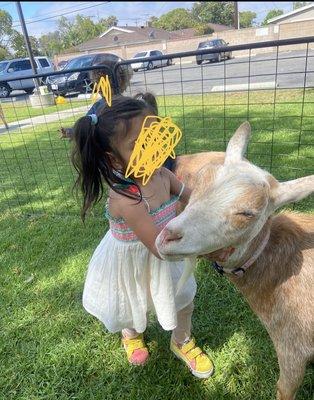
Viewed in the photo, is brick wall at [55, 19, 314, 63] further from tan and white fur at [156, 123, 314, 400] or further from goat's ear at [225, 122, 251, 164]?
tan and white fur at [156, 123, 314, 400]

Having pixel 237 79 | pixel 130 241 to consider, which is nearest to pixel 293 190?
pixel 130 241

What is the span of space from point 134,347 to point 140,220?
1.08m

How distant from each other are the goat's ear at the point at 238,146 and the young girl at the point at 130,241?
0.46 m

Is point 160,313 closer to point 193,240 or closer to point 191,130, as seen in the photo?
point 193,240

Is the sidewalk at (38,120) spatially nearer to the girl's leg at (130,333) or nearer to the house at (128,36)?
the girl's leg at (130,333)

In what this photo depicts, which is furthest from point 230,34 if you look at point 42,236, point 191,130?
point 42,236

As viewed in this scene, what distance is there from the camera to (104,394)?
238cm

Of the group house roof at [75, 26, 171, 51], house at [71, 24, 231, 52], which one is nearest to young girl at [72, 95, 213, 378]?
house at [71, 24, 231, 52]

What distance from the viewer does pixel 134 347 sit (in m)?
2.56

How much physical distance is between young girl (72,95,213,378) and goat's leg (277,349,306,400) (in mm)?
535

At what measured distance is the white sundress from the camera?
2199 mm

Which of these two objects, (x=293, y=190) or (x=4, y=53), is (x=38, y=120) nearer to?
(x=293, y=190)

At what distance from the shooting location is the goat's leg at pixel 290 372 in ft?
6.33

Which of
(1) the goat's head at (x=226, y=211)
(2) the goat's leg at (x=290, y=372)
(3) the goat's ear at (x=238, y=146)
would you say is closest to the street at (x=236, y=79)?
(3) the goat's ear at (x=238, y=146)
